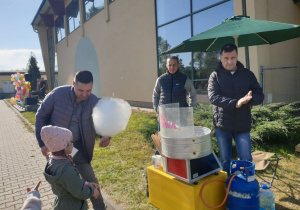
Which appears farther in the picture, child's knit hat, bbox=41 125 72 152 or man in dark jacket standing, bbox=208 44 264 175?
man in dark jacket standing, bbox=208 44 264 175

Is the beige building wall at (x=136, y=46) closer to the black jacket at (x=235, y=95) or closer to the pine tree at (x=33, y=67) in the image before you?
the black jacket at (x=235, y=95)

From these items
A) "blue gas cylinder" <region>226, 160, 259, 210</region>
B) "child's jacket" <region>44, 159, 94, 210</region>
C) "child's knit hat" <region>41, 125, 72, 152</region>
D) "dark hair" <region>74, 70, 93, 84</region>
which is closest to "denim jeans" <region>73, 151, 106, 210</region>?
"child's jacket" <region>44, 159, 94, 210</region>

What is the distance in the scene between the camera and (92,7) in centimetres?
1616

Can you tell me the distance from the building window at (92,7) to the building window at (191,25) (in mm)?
6332

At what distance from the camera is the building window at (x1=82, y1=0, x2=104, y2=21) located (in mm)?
15098

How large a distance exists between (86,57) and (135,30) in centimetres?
776

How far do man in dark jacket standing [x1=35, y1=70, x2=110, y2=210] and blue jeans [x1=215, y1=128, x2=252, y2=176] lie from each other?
134 cm

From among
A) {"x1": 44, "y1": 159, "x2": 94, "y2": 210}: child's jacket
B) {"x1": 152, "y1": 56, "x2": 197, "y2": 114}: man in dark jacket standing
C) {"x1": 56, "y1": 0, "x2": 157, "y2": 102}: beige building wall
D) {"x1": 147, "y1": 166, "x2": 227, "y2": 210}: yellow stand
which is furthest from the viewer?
{"x1": 56, "y1": 0, "x2": 157, "y2": 102}: beige building wall

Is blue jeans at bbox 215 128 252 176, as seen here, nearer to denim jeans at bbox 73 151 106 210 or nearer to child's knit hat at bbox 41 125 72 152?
denim jeans at bbox 73 151 106 210

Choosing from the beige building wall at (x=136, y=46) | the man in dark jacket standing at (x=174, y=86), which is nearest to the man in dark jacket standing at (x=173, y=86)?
the man in dark jacket standing at (x=174, y=86)

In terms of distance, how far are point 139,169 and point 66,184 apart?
2.40 m

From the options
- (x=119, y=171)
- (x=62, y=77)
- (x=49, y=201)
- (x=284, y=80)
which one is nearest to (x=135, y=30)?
(x=284, y=80)

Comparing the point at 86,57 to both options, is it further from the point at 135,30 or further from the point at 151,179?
the point at 151,179

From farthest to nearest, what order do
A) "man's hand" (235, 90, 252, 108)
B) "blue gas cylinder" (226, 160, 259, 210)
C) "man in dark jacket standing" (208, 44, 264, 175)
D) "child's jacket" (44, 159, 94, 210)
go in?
1. "man in dark jacket standing" (208, 44, 264, 175)
2. "man's hand" (235, 90, 252, 108)
3. "blue gas cylinder" (226, 160, 259, 210)
4. "child's jacket" (44, 159, 94, 210)
